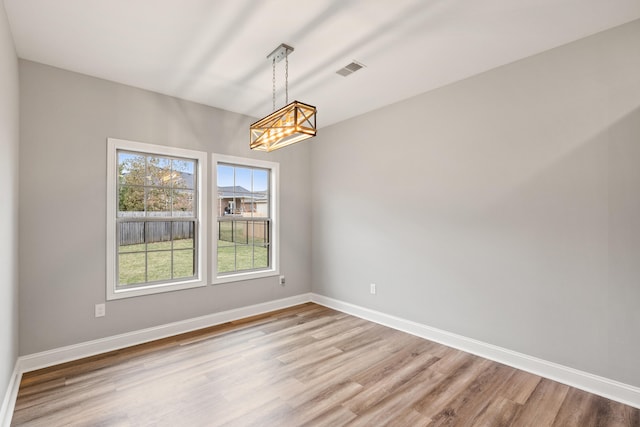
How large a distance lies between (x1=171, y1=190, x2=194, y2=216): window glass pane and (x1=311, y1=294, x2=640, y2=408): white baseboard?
8.61 feet

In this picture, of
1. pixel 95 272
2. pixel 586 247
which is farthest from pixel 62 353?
pixel 586 247

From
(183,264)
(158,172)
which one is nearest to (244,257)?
(183,264)

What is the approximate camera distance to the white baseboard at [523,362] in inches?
92.2

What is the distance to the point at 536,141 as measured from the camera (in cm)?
276

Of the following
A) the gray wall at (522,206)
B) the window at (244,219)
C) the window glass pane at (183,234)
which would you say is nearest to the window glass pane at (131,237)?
the window glass pane at (183,234)

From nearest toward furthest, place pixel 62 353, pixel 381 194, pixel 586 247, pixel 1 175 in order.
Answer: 1. pixel 1 175
2. pixel 586 247
3. pixel 62 353
4. pixel 381 194

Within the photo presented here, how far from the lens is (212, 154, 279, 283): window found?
415cm

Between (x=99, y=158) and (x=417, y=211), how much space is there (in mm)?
3452

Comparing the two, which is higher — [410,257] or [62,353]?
[410,257]

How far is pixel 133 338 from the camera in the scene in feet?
10.9

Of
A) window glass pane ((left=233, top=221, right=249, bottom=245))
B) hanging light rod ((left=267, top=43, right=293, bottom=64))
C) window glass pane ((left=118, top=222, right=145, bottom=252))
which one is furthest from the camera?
window glass pane ((left=233, top=221, right=249, bottom=245))

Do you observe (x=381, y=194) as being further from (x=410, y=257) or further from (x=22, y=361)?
(x=22, y=361)

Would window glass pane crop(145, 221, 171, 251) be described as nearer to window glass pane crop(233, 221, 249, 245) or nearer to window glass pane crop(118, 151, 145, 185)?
window glass pane crop(118, 151, 145, 185)

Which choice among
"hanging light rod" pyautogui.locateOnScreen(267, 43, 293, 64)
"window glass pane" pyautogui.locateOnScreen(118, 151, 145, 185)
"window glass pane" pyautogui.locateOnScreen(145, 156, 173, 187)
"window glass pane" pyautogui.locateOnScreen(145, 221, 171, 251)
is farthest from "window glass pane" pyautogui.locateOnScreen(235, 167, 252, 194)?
"hanging light rod" pyautogui.locateOnScreen(267, 43, 293, 64)
